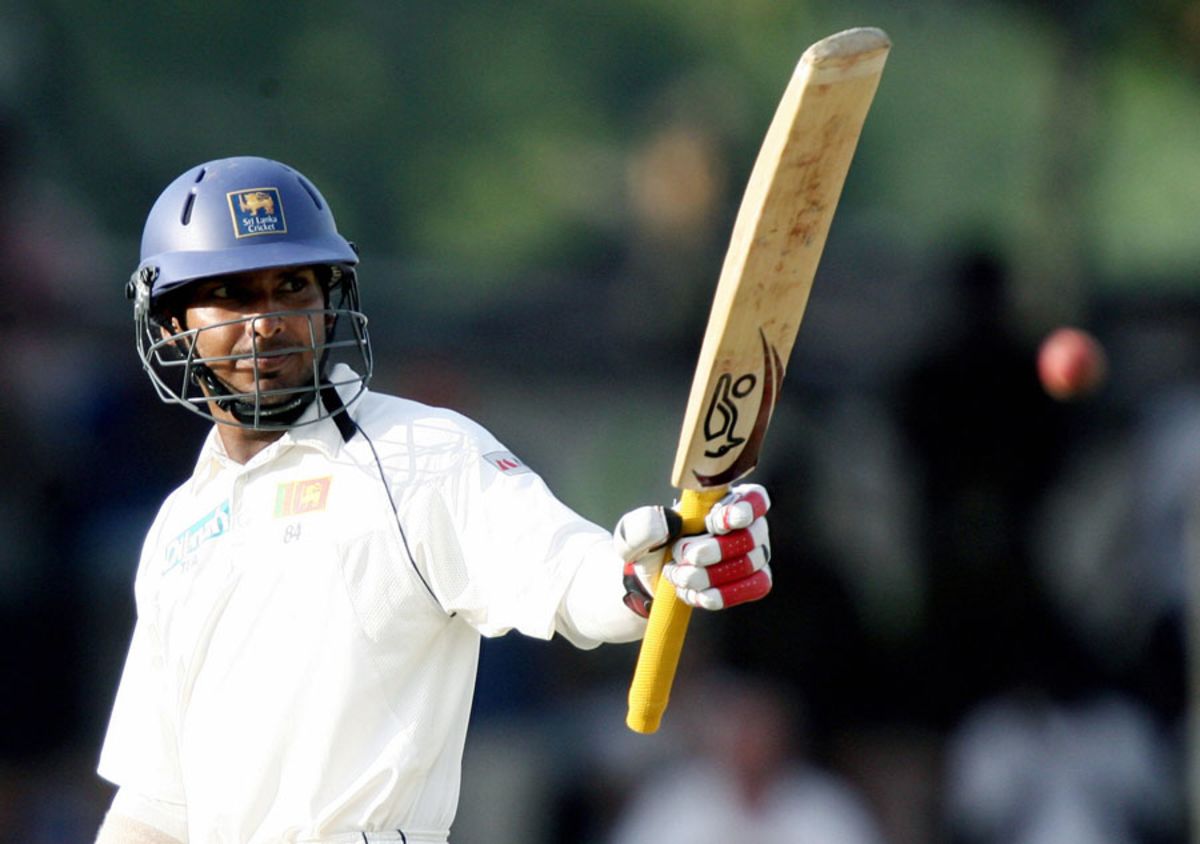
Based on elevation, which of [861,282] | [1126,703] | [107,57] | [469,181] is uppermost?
[107,57]

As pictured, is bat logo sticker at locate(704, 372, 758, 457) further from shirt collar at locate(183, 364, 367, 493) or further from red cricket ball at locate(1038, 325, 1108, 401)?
red cricket ball at locate(1038, 325, 1108, 401)

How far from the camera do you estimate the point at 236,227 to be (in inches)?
116

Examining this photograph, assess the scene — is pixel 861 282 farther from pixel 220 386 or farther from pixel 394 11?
pixel 220 386

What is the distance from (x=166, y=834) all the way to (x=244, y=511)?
54 centimetres

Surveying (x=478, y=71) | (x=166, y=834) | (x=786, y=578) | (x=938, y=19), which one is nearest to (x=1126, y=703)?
(x=786, y=578)

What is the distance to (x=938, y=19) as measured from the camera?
6559mm

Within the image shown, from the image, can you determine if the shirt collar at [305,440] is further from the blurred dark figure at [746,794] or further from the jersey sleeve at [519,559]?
the blurred dark figure at [746,794]

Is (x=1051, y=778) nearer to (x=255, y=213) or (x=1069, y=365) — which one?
(x=1069, y=365)

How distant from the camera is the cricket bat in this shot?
237 centimetres

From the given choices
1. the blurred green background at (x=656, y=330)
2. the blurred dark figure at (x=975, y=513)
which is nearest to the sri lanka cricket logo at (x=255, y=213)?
the blurred green background at (x=656, y=330)

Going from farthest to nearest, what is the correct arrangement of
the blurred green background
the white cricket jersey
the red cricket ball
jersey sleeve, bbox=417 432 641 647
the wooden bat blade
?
1. the red cricket ball
2. the blurred green background
3. the white cricket jersey
4. jersey sleeve, bbox=417 432 641 647
5. the wooden bat blade

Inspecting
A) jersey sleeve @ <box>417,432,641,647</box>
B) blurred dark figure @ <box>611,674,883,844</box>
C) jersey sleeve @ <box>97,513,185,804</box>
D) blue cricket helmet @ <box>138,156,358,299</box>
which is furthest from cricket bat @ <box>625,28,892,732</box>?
blurred dark figure @ <box>611,674,883,844</box>

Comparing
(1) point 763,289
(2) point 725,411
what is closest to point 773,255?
(1) point 763,289

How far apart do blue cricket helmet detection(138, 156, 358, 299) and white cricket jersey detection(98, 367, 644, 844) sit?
28 centimetres
